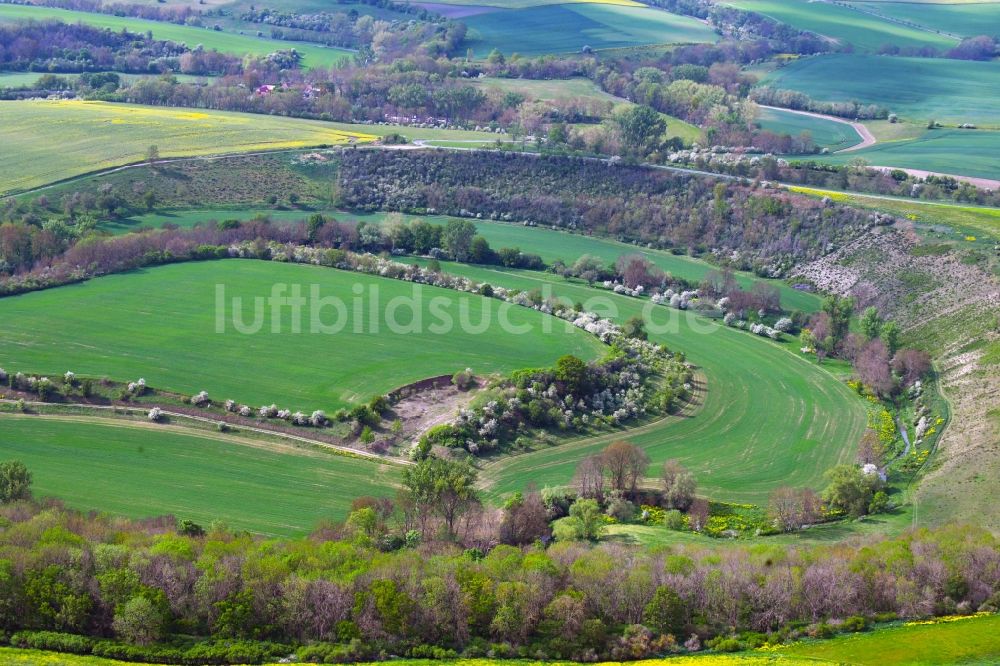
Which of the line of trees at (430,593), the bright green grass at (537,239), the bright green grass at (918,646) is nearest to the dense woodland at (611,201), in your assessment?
the bright green grass at (537,239)

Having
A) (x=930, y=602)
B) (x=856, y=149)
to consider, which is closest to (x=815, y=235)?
(x=856, y=149)

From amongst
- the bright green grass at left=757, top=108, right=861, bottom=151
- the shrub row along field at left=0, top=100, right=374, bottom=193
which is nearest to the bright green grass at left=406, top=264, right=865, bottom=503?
the shrub row along field at left=0, top=100, right=374, bottom=193

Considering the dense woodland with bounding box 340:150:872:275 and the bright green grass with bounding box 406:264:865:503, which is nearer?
the bright green grass with bounding box 406:264:865:503

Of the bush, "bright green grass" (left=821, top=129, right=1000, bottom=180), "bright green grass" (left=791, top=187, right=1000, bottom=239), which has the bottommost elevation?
the bush

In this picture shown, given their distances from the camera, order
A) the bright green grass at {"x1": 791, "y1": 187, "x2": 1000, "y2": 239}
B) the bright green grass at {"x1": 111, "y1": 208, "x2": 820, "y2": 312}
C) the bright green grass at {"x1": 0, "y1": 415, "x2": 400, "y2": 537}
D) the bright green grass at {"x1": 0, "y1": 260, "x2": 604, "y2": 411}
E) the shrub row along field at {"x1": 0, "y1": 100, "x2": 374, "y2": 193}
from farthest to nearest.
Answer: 1. the shrub row along field at {"x1": 0, "y1": 100, "x2": 374, "y2": 193}
2. the bright green grass at {"x1": 111, "y1": 208, "x2": 820, "y2": 312}
3. the bright green grass at {"x1": 791, "y1": 187, "x2": 1000, "y2": 239}
4. the bright green grass at {"x1": 0, "y1": 260, "x2": 604, "y2": 411}
5. the bright green grass at {"x1": 0, "y1": 415, "x2": 400, "y2": 537}

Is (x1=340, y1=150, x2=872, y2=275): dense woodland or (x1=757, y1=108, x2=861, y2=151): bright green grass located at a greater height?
(x1=757, y1=108, x2=861, y2=151): bright green grass

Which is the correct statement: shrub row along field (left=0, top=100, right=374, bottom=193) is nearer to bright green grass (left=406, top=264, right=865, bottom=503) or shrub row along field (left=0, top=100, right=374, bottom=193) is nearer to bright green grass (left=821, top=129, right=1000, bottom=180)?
bright green grass (left=406, top=264, right=865, bottom=503)

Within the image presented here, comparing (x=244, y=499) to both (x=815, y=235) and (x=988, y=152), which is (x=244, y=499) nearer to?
(x=815, y=235)
